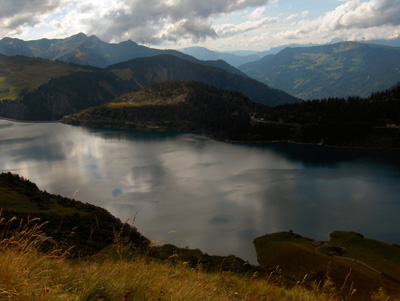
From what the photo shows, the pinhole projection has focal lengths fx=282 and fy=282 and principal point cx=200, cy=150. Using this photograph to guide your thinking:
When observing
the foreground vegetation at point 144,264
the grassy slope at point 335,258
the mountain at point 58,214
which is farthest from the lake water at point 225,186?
the mountain at point 58,214

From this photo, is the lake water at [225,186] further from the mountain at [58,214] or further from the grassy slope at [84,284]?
the grassy slope at [84,284]

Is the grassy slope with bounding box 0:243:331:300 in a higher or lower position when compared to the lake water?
higher

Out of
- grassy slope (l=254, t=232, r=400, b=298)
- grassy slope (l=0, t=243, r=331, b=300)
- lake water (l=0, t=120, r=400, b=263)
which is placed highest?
grassy slope (l=0, t=243, r=331, b=300)

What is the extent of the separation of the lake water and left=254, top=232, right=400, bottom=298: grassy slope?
2936 millimetres

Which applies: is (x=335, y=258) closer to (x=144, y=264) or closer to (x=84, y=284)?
(x=144, y=264)

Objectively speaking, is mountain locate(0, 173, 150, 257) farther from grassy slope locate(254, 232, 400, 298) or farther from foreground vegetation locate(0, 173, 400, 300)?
grassy slope locate(254, 232, 400, 298)

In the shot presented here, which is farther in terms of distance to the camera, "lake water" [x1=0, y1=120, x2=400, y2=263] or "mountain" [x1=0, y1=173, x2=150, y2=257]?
"lake water" [x1=0, y1=120, x2=400, y2=263]

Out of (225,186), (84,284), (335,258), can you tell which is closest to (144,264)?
(84,284)

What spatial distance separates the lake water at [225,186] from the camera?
2217 inches

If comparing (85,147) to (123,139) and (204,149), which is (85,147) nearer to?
(123,139)

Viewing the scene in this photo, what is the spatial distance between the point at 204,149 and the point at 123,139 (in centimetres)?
5889

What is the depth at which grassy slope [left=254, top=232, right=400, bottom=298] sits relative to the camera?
124 ft

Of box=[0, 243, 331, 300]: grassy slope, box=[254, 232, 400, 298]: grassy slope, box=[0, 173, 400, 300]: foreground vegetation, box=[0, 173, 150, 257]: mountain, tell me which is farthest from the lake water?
box=[0, 243, 331, 300]: grassy slope

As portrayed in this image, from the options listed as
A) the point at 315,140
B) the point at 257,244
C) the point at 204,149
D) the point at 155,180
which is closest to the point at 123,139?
the point at 204,149
